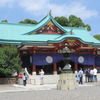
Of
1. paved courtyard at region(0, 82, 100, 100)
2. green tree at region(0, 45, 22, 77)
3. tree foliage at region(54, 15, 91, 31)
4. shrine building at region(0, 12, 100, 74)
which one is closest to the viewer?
paved courtyard at region(0, 82, 100, 100)

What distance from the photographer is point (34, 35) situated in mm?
29078

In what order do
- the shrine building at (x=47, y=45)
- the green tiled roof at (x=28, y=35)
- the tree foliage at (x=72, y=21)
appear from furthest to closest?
the tree foliage at (x=72, y=21)
the green tiled roof at (x=28, y=35)
the shrine building at (x=47, y=45)

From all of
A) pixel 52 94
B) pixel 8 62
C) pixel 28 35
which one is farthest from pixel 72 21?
pixel 52 94

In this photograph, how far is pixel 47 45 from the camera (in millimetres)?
25656

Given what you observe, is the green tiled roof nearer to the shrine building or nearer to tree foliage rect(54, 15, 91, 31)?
the shrine building

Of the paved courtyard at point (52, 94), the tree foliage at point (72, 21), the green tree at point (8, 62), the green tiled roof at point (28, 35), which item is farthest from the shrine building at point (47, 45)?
the tree foliage at point (72, 21)

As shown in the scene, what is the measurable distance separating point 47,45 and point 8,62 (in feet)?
20.9

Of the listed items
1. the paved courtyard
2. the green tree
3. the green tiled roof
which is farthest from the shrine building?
the paved courtyard

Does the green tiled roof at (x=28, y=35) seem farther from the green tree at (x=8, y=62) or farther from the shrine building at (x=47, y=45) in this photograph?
the green tree at (x=8, y=62)

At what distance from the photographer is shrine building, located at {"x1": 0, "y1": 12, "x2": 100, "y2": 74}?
25.7 m

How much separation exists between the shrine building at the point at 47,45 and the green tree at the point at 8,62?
334cm

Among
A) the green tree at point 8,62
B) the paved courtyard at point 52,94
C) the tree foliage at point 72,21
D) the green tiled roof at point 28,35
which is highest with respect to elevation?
the tree foliage at point 72,21

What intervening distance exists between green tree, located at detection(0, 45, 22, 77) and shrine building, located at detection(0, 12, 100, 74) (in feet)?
10.9

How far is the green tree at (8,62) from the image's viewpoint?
2019cm
